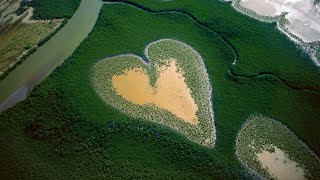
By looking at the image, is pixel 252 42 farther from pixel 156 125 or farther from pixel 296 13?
pixel 156 125

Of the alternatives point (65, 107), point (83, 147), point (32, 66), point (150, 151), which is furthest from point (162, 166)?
point (32, 66)

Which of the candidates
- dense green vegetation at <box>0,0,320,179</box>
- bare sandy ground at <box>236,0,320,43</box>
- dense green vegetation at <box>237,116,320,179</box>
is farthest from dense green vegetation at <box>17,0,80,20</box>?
dense green vegetation at <box>237,116,320,179</box>

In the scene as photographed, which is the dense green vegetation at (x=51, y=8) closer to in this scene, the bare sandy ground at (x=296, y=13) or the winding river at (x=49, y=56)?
the winding river at (x=49, y=56)

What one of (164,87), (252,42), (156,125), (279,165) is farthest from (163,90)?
(279,165)

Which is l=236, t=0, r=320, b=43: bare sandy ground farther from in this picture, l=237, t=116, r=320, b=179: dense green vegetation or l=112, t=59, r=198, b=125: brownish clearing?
l=112, t=59, r=198, b=125: brownish clearing

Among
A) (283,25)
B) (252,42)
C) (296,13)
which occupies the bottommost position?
(252,42)

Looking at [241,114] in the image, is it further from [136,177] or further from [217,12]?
[217,12]

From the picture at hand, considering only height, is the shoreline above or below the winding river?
above
